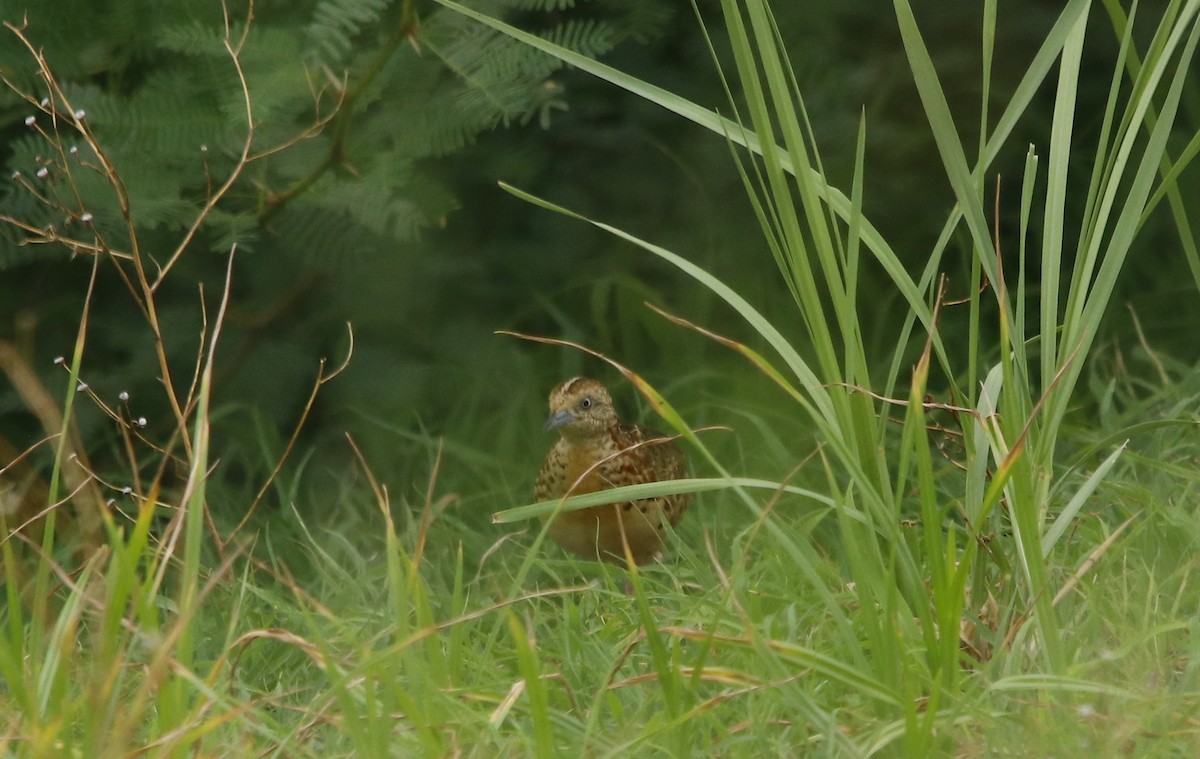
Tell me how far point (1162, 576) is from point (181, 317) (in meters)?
2.58

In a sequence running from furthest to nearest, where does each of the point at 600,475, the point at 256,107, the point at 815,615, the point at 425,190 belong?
the point at 600,475
the point at 425,190
the point at 256,107
the point at 815,615

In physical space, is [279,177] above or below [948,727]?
above

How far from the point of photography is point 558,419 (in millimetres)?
4008

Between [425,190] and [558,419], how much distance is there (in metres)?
0.74

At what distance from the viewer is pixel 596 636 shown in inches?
114

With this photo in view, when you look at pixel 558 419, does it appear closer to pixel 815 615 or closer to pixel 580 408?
pixel 580 408

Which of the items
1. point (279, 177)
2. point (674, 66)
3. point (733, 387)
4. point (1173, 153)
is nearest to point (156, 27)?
point (279, 177)

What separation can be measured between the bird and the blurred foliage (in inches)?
18.1

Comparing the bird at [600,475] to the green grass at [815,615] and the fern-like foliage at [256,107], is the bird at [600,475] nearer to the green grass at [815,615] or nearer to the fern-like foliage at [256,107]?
the green grass at [815,615]

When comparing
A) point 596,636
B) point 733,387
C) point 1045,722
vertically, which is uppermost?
point 1045,722

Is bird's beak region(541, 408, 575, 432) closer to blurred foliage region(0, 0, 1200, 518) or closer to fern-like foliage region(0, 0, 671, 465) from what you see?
blurred foliage region(0, 0, 1200, 518)

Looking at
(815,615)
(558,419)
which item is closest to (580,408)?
(558,419)

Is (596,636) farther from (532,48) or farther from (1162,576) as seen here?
(532,48)

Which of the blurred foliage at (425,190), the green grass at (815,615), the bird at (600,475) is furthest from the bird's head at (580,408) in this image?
the green grass at (815,615)
